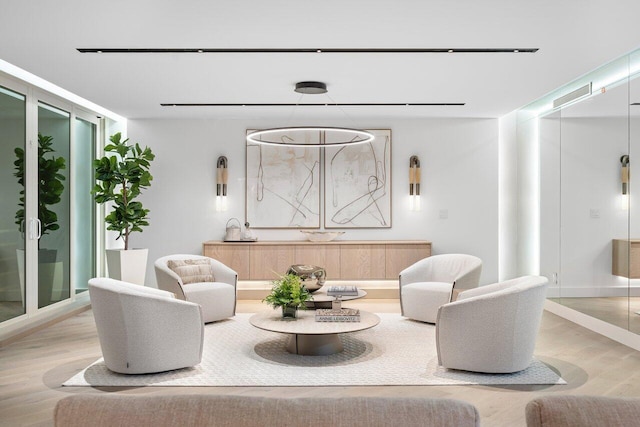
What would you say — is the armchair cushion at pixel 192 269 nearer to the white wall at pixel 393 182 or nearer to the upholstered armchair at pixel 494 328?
the white wall at pixel 393 182

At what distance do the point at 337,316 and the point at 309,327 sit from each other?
13.8 inches

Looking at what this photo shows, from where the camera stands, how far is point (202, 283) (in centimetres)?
632

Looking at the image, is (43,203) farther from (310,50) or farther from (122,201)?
(310,50)

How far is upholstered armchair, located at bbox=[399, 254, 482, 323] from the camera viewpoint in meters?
6.03

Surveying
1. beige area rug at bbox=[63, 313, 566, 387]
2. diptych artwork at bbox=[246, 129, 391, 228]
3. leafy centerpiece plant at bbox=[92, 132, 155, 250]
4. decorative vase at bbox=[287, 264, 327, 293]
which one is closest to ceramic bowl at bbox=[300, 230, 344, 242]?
diptych artwork at bbox=[246, 129, 391, 228]

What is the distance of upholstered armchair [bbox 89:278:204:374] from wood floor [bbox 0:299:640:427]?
269 mm

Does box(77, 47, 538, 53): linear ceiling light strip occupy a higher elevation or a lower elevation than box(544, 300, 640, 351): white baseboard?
higher

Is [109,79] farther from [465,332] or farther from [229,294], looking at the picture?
[465,332]

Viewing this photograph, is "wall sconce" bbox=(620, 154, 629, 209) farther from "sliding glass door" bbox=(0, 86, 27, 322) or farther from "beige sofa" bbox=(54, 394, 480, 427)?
"sliding glass door" bbox=(0, 86, 27, 322)

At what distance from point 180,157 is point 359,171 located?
2.71 meters

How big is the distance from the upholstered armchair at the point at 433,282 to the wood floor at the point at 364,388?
0.95 meters

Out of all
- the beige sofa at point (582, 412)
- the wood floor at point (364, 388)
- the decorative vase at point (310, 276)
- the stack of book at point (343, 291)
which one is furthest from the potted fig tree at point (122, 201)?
the beige sofa at point (582, 412)

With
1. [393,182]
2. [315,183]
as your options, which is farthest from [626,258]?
[315,183]

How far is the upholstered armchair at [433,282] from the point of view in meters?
6.03
